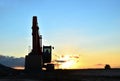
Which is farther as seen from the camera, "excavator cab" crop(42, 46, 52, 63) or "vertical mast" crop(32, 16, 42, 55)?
"excavator cab" crop(42, 46, 52, 63)

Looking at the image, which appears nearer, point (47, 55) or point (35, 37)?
point (35, 37)

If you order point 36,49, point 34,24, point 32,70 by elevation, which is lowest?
point 32,70

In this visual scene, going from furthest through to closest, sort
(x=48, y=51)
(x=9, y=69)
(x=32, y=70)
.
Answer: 1. (x=9, y=69)
2. (x=48, y=51)
3. (x=32, y=70)

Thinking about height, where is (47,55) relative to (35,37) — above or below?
below

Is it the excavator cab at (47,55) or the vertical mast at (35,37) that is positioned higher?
the vertical mast at (35,37)

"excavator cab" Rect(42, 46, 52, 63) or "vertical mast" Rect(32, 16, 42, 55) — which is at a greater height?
"vertical mast" Rect(32, 16, 42, 55)

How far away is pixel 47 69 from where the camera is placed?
7931 cm

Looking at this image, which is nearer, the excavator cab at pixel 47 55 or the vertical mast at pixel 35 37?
the vertical mast at pixel 35 37

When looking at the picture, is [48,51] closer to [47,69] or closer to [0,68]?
[47,69]

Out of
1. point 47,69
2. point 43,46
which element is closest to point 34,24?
point 43,46

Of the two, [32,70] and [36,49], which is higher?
[36,49]

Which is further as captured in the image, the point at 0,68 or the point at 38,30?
the point at 0,68

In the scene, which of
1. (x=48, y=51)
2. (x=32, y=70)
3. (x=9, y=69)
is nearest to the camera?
(x=32, y=70)

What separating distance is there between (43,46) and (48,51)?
1793 mm
